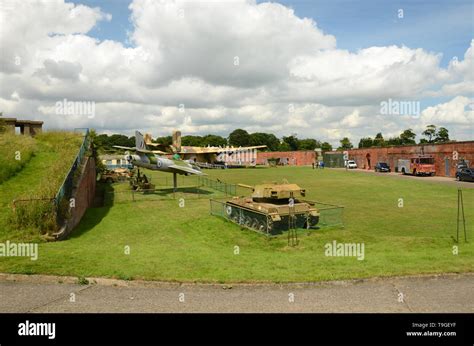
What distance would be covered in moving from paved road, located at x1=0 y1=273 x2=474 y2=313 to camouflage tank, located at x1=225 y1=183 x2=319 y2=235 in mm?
6245

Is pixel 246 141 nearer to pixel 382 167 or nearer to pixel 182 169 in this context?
pixel 382 167

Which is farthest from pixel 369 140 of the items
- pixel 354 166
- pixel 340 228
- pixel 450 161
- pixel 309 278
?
pixel 309 278

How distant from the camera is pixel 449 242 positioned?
47.1ft

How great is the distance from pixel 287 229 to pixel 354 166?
54748 millimetres

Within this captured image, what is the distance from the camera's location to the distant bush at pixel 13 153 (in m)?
20.8

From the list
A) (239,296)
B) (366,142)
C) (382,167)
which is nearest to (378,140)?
(366,142)

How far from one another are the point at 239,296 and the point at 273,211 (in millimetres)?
7666

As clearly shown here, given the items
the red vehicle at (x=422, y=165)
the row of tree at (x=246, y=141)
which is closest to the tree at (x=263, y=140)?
the row of tree at (x=246, y=141)

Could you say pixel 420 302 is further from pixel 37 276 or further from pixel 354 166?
pixel 354 166

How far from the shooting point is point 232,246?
15.2 metres

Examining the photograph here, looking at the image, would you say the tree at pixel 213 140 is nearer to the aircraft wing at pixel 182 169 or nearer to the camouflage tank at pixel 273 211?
the aircraft wing at pixel 182 169

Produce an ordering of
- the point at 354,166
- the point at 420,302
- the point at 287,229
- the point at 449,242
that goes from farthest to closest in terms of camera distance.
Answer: the point at 354,166
the point at 287,229
the point at 449,242
the point at 420,302
